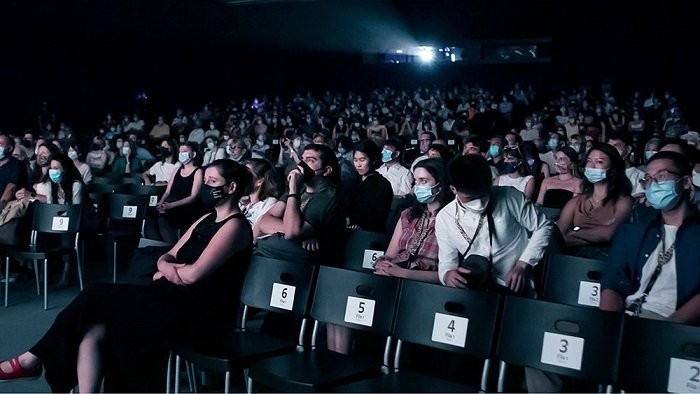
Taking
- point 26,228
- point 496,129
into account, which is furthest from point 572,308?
point 496,129

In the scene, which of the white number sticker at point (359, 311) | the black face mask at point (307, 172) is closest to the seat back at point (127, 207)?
the black face mask at point (307, 172)

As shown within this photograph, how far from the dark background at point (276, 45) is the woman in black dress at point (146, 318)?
518 inches

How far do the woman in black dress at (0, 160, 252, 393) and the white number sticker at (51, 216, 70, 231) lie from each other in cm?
263

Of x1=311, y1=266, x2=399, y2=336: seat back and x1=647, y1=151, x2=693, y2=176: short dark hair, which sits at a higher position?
x1=647, y1=151, x2=693, y2=176: short dark hair

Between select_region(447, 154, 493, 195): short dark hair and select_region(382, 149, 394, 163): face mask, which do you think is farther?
select_region(382, 149, 394, 163): face mask

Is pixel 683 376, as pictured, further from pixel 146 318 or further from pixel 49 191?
pixel 49 191

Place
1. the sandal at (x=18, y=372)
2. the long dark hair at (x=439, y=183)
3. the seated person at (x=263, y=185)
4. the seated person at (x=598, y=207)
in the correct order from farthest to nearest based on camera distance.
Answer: the seated person at (x=263, y=185) < the seated person at (x=598, y=207) < the long dark hair at (x=439, y=183) < the sandal at (x=18, y=372)

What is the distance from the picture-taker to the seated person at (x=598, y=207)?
4.12 meters

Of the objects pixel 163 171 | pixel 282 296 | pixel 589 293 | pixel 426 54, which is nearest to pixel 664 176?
pixel 589 293

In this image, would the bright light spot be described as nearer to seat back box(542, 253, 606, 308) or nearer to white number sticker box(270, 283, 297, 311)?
seat back box(542, 253, 606, 308)

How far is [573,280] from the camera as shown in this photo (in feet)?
11.6

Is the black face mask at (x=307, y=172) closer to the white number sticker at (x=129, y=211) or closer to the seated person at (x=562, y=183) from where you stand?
the seated person at (x=562, y=183)

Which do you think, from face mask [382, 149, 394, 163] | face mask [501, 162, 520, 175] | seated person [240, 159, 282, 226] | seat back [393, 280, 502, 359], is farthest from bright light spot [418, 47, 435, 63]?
seat back [393, 280, 502, 359]

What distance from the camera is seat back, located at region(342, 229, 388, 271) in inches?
169
